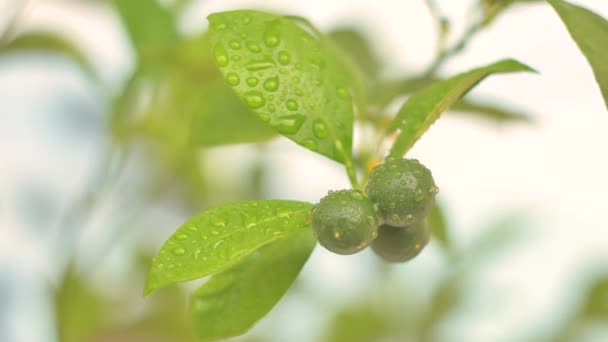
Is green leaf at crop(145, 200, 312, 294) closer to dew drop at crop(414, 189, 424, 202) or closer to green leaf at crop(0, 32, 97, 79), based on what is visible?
dew drop at crop(414, 189, 424, 202)

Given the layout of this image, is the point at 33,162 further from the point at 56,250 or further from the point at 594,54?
the point at 594,54

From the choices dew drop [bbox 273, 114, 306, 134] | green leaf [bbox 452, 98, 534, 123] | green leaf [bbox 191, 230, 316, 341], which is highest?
green leaf [bbox 452, 98, 534, 123]

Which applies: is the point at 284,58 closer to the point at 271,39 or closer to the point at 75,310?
the point at 271,39

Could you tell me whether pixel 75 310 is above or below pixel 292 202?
below

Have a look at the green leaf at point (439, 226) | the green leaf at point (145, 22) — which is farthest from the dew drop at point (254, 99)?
the green leaf at point (145, 22)

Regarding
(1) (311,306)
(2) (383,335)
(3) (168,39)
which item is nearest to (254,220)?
(3) (168,39)

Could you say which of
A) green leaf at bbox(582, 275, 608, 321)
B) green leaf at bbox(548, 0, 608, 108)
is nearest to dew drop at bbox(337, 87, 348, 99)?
green leaf at bbox(548, 0, 608, 108)

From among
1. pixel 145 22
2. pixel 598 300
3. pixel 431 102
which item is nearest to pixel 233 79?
pixel 431 102
